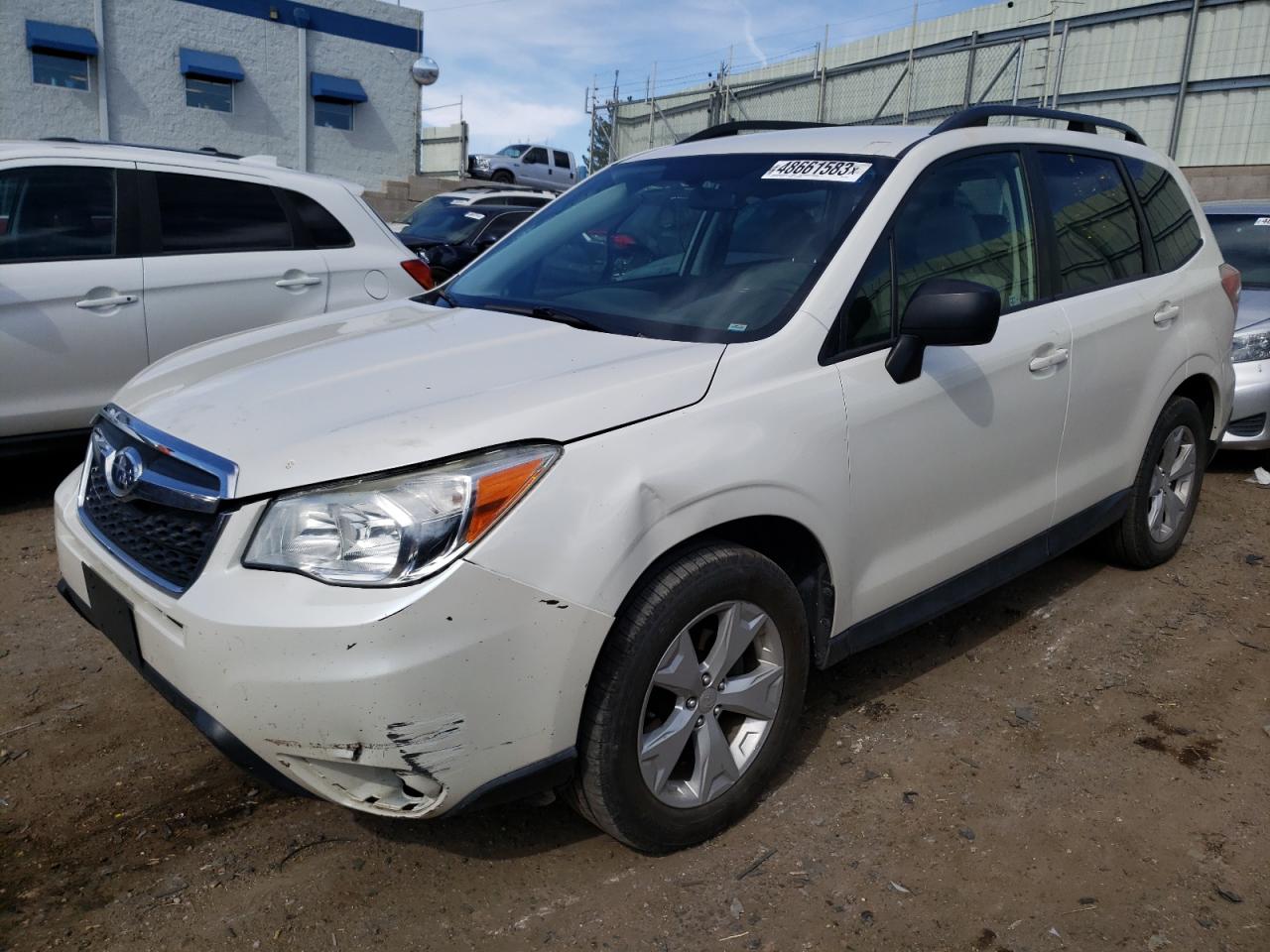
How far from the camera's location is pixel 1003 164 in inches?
142

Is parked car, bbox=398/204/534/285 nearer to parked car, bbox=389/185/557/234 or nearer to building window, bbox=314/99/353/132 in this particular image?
parked car, bbox=389/185/557/234

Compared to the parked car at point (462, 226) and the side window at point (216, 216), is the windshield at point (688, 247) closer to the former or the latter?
the side window at point (216, 216)

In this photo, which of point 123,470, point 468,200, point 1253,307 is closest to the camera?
point 123,470

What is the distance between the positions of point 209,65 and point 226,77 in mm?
505

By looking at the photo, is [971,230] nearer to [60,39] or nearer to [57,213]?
[57,213]

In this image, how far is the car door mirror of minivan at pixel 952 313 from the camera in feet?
9.25

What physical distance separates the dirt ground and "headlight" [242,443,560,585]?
35.0 inches

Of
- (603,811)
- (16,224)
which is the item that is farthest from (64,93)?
(603,811)

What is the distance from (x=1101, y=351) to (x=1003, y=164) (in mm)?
759

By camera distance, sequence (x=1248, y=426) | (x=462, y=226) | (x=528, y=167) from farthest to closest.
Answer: (x=528, y=167) < (x=462, y=226) < (x=1248, y=426)

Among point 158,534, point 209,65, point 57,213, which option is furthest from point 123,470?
point 209,65

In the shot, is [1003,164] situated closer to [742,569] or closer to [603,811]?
[742,569]

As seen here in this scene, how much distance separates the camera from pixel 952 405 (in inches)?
124

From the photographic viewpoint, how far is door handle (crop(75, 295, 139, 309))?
16.8 ft
